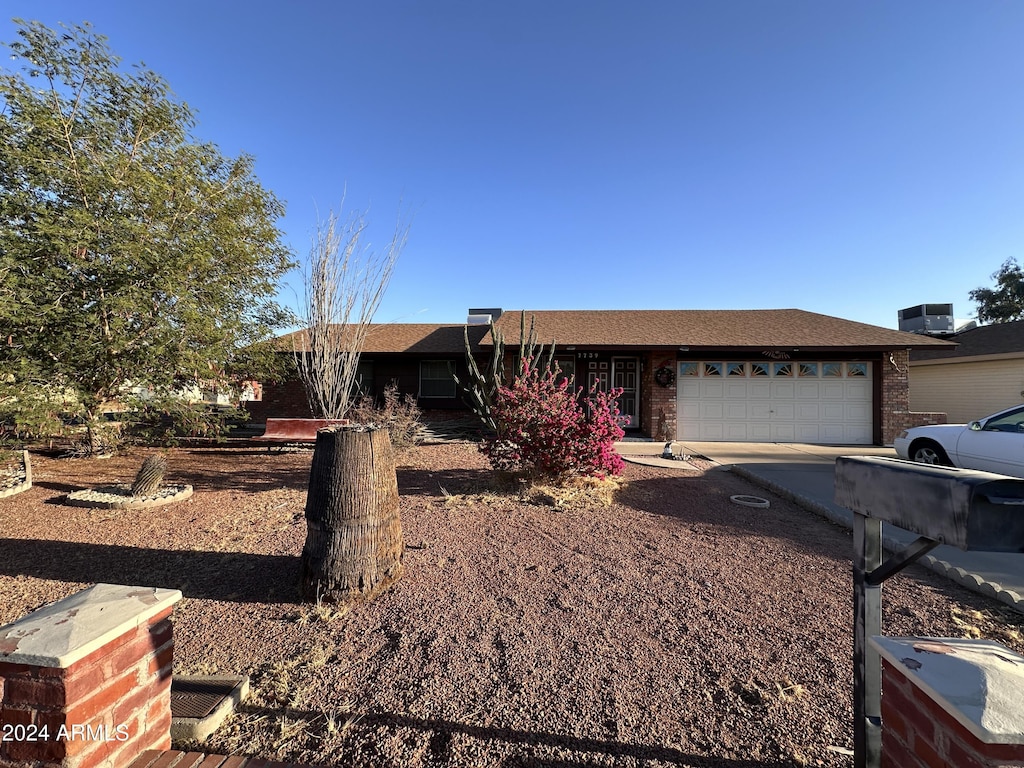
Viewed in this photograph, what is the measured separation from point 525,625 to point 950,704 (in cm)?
209

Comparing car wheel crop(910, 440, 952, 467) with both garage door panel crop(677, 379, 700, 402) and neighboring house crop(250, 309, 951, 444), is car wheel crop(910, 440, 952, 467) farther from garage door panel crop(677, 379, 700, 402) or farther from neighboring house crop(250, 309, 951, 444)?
garage door panel crop(677, 379, 700, 402)

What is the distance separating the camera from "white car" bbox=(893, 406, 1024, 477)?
5.90 metres

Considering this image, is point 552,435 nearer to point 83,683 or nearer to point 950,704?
point 950,704

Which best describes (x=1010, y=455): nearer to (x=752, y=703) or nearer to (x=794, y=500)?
(x=794, y=500)

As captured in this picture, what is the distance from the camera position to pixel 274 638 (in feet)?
8.54

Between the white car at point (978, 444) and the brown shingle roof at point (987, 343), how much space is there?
799 cm

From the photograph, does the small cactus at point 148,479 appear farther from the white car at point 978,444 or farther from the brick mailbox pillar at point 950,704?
the white car at point 978,444

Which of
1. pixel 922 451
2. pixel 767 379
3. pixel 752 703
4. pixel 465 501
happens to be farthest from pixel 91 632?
pixel 767 379

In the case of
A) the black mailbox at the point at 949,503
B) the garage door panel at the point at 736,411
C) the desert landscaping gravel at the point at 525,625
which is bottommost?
the desert landscaping gravel at the point at 525,625

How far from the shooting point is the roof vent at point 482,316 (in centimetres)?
1599

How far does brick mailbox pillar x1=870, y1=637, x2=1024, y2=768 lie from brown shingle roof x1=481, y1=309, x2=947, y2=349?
1033 cm

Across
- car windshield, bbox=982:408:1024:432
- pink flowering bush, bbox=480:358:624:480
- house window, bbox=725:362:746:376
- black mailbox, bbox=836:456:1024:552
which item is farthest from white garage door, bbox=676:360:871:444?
black mailbox, bbox=836:456:1024:552

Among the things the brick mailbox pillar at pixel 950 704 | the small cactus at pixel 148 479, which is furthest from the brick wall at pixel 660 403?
the small cactus at pixel 148 479

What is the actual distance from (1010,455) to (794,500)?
3.31m
